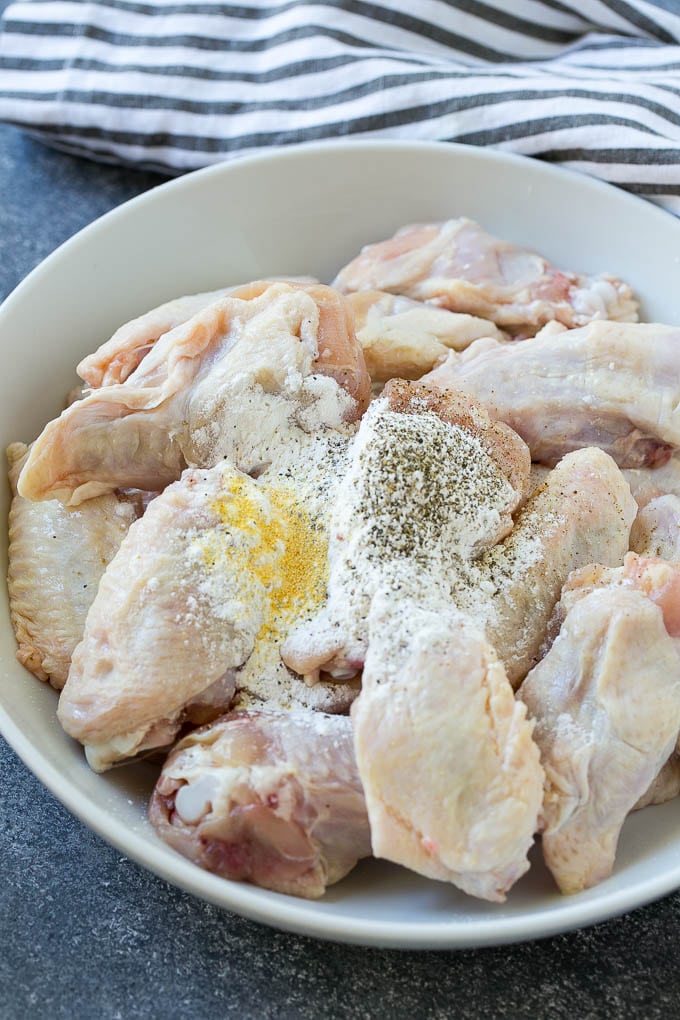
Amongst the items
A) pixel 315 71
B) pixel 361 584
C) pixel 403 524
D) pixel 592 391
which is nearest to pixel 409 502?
pixel 403 524

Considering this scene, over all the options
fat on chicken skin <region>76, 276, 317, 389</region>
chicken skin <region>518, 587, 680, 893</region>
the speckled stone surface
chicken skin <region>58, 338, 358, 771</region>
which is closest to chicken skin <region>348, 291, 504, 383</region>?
fat on chicken skin <region>76, 276, 317, 389</region>

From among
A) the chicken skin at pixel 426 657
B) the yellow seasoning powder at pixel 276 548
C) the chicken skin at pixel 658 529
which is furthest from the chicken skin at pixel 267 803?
the chicken skin at pixel 658 529

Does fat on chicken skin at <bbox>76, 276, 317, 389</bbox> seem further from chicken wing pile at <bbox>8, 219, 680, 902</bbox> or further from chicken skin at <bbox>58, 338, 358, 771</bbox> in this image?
chicken skin at <bbox>58, 338, 358, 771</bbox>

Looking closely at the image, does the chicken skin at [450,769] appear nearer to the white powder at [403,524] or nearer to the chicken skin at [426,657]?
the chicken skin at [426,657]

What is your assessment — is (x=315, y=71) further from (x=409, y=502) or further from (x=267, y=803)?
(x=267, y=803)

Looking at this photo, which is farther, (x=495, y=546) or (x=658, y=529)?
(x=658, y=529)

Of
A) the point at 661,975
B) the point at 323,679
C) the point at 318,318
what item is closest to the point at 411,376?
the point at 318,318

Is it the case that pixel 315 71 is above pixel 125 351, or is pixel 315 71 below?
above

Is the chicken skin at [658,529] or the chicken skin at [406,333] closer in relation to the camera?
the chicken skin at [658,529]
